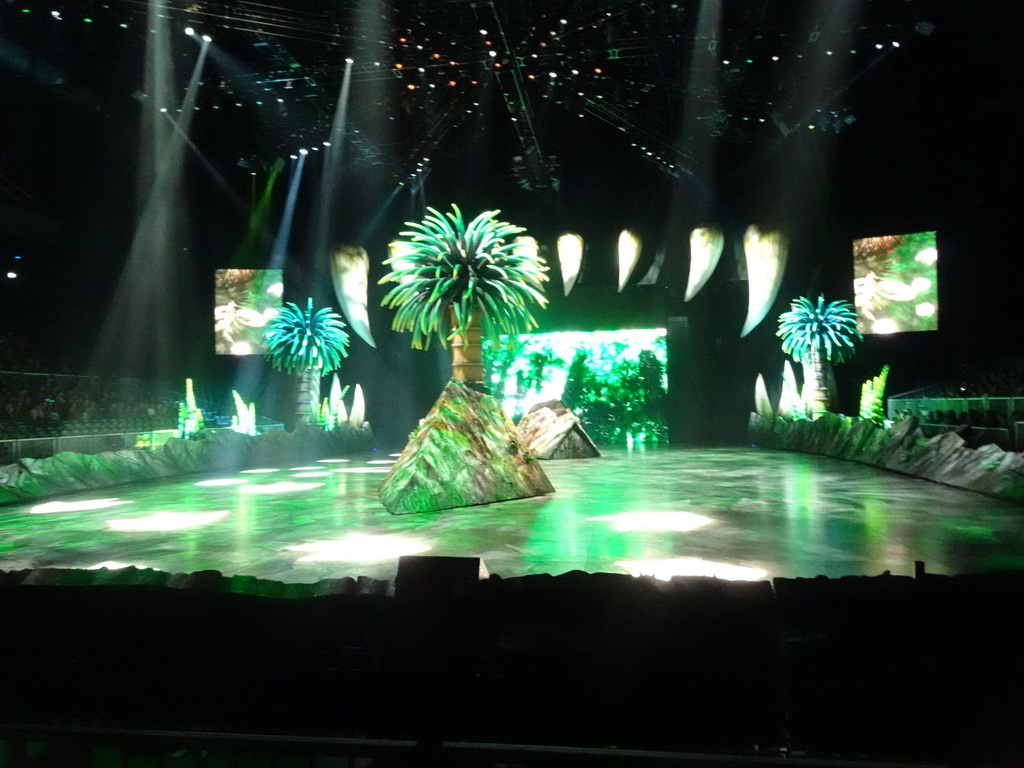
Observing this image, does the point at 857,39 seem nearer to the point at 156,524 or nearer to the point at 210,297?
the point at 156,524

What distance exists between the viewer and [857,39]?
38.5 ft

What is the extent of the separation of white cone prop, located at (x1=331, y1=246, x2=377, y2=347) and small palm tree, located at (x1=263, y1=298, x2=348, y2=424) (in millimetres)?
1618

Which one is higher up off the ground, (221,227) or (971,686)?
(221,227)

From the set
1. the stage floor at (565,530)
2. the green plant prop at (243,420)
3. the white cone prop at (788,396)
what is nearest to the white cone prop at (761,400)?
the white cone prop at (788,396)

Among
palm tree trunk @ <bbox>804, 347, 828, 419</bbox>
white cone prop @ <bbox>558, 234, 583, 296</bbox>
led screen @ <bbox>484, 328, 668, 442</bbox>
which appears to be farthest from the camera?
led screen @ <bbox>484, 328, 668, 442</bbox>

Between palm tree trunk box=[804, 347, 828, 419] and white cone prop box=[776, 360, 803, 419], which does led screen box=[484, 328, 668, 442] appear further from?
palm tree trunk box=[804, 347, 828, 419]

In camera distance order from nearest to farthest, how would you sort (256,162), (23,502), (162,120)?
(23,502) < (162,120) < (256,162)

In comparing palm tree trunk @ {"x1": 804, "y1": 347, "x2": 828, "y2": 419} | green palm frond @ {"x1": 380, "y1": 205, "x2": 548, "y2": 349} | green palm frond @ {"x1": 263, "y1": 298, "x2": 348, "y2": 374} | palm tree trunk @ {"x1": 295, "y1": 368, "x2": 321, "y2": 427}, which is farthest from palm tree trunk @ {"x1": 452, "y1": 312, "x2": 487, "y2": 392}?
palm tree trunk @ {"x1": 804, "y1": 347, "x2": 828, "y2": 419}

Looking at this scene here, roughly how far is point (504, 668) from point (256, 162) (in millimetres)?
17418

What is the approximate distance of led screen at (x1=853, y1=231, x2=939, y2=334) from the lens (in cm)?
1764

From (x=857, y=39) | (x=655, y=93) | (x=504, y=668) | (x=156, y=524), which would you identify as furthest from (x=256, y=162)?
(x=504, y=668)

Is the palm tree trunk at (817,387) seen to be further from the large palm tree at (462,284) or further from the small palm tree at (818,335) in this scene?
the large palm tree at (462,284)

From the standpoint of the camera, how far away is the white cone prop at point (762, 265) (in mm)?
19078

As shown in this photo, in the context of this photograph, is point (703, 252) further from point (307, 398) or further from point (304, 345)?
point (307, 398)
